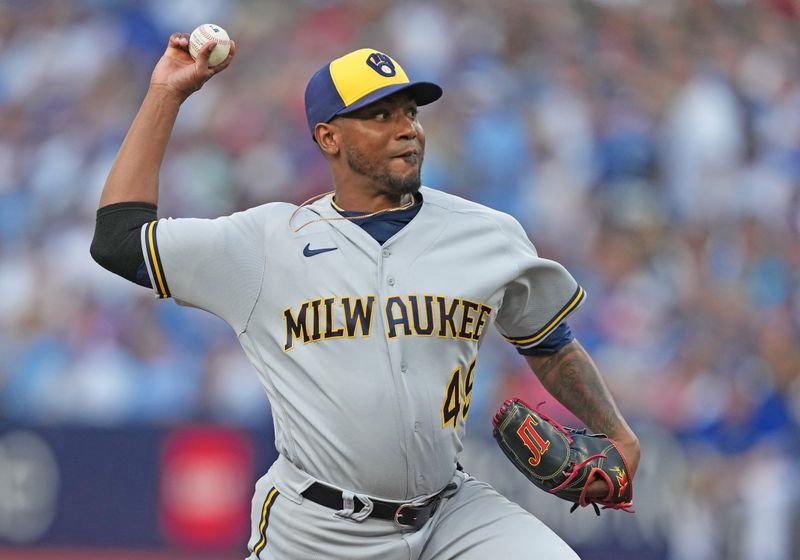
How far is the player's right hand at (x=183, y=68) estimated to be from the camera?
3732mm

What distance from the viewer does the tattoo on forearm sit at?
3.85 metres

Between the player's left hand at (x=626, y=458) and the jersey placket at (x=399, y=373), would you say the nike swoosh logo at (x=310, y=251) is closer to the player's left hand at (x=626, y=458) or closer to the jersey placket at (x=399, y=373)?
the jersey placket at (x=399, y=373)

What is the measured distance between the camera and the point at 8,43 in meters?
10.1

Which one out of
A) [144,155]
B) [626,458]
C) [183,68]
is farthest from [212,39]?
[626,458]

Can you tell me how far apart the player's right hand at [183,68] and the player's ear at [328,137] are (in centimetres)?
34

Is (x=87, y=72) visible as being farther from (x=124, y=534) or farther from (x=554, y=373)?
(x=554, y=373)

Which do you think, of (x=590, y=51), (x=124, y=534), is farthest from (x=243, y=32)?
(x=124, y=534)

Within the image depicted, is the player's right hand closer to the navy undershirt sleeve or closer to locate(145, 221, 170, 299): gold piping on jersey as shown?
locate(145, 221, 170, 299): gold piping on jersey

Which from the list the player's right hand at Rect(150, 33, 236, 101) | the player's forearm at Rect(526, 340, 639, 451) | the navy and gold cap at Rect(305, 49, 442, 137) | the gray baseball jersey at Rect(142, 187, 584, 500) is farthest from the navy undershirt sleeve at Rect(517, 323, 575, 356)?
the player's right hand at Rect(150, 33, 236, 101)

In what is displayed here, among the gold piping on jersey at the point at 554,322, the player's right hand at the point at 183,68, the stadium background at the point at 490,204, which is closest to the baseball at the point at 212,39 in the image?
the player's right hand at the point at 183,68

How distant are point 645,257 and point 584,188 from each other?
708mm

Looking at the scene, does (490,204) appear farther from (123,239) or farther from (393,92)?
(123,239)

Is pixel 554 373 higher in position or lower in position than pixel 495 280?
lower

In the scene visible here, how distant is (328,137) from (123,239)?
691 millimetres
